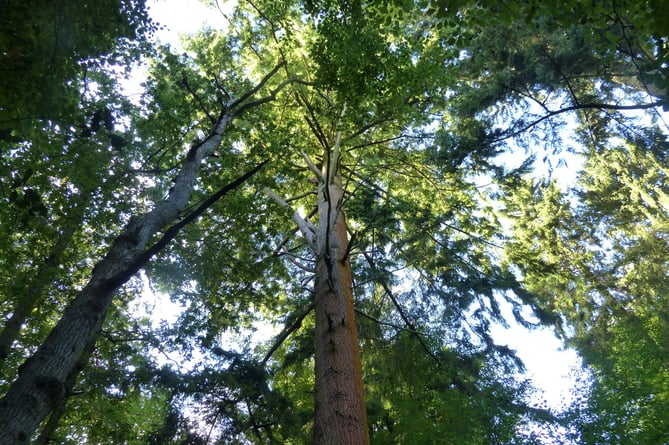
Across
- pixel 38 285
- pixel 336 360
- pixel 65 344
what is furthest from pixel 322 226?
pixel 38 285

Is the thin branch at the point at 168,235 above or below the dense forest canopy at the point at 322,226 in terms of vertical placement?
below

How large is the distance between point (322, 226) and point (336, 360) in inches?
101

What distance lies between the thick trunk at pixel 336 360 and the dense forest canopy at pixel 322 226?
3 centimetres

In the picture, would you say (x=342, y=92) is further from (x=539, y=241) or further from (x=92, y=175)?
(x=539, y=241)

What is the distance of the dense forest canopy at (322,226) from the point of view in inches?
171

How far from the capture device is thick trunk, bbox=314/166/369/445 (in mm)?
3918

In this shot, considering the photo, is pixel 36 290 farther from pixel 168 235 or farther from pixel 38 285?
pixel 168 235

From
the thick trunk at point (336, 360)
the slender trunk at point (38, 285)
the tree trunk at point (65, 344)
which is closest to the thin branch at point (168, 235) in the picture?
the tree trunk at point (65, 344)

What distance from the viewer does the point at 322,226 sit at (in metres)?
6.50

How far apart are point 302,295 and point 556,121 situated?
6802 millimetres

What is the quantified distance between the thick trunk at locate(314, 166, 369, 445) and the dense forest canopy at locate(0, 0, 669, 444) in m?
0.03

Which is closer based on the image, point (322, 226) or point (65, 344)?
point (65, 344)

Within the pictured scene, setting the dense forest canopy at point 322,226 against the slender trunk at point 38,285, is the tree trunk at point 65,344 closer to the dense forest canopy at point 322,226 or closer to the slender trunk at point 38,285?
the dense forest canopy at point 322,226

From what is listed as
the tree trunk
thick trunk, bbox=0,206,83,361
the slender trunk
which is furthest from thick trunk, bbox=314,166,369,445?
thick trunk, bbox=0,206,83,361
